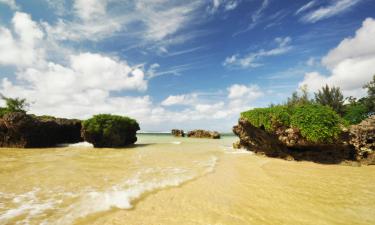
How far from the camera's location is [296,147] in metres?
12.6

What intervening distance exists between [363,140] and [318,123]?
2215mm

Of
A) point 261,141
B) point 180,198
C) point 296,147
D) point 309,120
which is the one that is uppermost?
point 309,120

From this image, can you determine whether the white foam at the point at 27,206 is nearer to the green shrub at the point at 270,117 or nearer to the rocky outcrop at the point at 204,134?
the green shrub at the point at 270,117

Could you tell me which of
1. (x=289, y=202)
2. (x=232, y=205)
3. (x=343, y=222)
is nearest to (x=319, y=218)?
(x=343, y=222)

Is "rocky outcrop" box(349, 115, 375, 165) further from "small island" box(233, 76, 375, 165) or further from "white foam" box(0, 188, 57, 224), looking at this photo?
"white foam" box(0, 188, 57, 224)

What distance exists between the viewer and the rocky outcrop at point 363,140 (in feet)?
35.2

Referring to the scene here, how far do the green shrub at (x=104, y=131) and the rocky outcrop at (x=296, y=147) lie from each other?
12.5 meters

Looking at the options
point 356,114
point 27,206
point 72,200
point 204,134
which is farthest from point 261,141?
point 204,134

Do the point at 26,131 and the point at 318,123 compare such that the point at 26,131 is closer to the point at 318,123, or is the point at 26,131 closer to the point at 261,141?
the point at 261,141

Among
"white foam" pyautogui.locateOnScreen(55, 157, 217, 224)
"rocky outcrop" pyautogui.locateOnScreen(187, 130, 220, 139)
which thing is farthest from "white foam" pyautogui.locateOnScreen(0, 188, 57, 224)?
"rocky outcrop" pyautogui.locateOnScreen(187, 130, 220, 139)

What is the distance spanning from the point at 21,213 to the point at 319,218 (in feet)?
16.9

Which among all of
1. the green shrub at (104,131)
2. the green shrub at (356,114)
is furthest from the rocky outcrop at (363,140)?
the green shrub at (356,114)

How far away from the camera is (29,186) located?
5.68 m

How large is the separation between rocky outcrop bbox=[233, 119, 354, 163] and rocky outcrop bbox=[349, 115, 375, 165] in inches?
13.2
